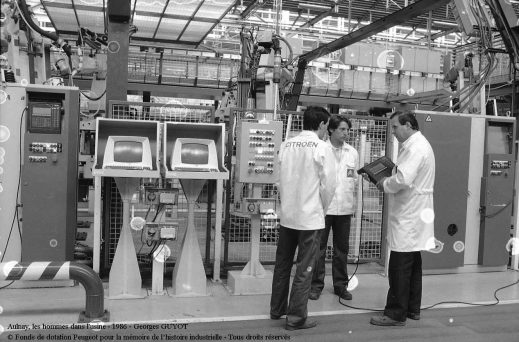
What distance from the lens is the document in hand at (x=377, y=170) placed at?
3.84 metres

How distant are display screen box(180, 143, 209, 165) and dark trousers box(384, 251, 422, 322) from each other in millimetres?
1849

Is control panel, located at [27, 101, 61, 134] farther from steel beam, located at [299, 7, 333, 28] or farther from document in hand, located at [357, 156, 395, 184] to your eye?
steel beam, located at [299, 7, 333, 28]

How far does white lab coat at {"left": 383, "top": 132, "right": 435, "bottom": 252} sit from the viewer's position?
140 inches

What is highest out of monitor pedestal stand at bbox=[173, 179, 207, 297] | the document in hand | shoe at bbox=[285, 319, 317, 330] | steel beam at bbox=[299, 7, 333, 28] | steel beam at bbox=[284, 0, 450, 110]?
steel beam at bbox=[299, 7, 333, 28]

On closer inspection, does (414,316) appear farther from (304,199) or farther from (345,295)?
(304,199)

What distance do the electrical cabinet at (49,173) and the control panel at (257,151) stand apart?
60.6 inches

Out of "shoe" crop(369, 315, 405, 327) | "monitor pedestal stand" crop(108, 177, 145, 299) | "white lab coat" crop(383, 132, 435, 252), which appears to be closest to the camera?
"white lab coat" crop(383, 132, 435, 252)

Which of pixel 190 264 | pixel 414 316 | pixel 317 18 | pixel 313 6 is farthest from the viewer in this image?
pixel 317 18

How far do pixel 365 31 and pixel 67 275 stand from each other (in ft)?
→ 15.0

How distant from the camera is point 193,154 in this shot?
172 inches

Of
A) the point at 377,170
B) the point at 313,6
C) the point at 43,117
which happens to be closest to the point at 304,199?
the point at 377,170

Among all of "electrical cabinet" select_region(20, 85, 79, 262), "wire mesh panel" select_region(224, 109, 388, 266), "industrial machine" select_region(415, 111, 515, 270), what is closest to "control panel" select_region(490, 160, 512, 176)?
"industrial machine" select_region(415, 111, 515, 270)

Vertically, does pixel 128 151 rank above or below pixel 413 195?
above

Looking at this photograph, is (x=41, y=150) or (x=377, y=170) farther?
(x=41, y=150)
